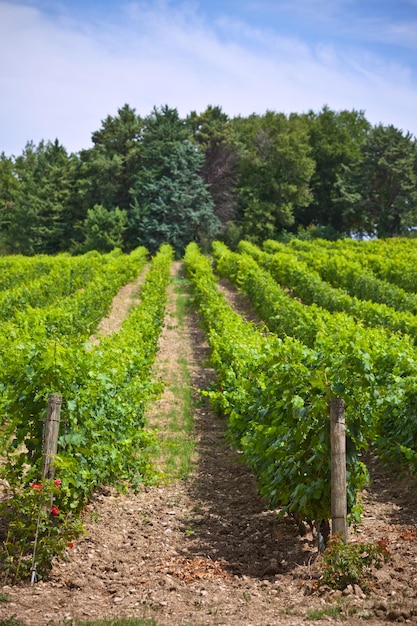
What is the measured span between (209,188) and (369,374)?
52402 mm

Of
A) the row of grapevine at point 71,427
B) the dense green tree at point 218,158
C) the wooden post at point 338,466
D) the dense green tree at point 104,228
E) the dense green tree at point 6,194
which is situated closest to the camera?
the wooden post at point 338,466

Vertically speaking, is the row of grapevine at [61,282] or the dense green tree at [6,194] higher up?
the dense green tree at [6,194]

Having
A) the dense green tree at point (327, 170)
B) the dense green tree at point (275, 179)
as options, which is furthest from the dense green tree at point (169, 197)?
the dense green tree at point (327, 170)

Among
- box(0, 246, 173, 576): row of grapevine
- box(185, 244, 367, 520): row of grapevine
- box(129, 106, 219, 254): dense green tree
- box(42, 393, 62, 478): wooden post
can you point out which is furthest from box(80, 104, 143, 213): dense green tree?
box(42, 393, 62, 478): wooden post

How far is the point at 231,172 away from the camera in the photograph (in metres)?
58.0

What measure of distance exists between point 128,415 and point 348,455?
354 cm

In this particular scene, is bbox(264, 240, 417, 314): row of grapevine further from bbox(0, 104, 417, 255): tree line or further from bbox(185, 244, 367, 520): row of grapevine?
bbox(0, 104, 417, 255): tree line

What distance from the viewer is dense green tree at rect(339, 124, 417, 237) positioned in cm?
5206

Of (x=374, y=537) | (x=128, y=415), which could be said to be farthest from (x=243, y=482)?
(x=374, y=537)

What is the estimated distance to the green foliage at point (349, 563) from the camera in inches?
225

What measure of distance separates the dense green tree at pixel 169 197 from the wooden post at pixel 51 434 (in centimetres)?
4203

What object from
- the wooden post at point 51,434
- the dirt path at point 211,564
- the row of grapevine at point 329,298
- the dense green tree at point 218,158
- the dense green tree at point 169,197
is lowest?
the dirt path at point 211,564

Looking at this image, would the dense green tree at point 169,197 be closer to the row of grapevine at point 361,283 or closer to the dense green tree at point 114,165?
the dense green tree at point 114,165

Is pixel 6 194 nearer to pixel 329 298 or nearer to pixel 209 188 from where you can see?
pixel 209 188
